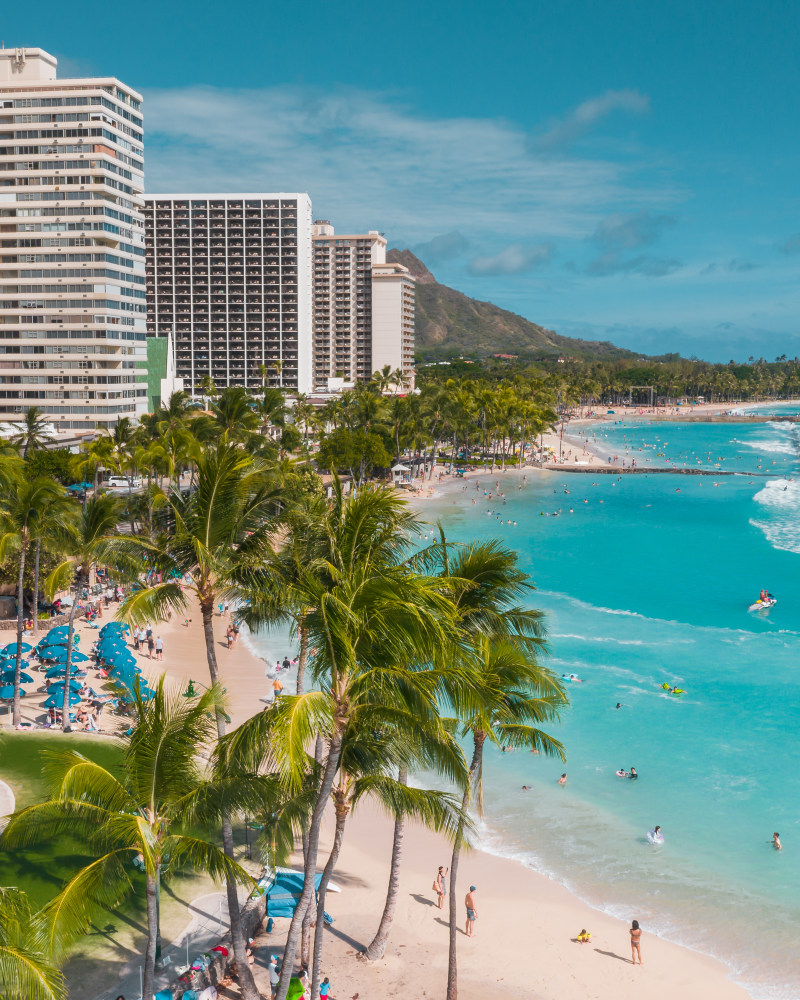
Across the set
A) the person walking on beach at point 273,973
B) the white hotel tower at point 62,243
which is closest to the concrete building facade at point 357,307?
the white hotel tower at point 62,243

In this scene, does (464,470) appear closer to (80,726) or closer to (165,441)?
(165,441)

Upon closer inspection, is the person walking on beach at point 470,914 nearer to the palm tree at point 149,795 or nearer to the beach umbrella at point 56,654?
the palm tree at point 149,795

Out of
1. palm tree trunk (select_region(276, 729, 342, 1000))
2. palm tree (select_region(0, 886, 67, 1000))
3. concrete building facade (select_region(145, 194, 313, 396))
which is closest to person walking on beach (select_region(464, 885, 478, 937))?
palm tree trunk (select_region(276, 729, 342, 1000))

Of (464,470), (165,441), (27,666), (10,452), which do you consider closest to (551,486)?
(464,470)

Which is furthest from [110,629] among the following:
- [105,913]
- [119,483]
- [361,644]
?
[119,483]

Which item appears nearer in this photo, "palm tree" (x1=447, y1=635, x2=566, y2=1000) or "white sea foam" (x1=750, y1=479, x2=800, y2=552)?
"palm tree" (x1=447, y1=635, x2=566, y2=1000)

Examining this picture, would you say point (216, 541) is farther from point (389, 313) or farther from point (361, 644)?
point (389, 313)

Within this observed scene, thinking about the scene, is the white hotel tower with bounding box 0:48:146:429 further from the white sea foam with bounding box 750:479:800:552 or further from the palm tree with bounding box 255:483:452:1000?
the palm tree with bounding box 255:483:452:1000
